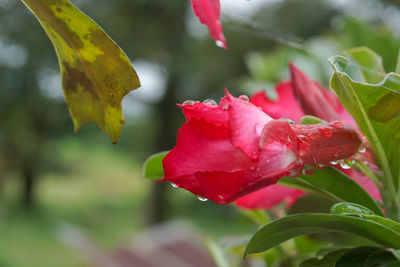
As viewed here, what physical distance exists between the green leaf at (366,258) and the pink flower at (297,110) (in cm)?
6

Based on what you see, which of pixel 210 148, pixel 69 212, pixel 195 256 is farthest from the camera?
pixel 69 212

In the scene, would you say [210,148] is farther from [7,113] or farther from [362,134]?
[7,113]

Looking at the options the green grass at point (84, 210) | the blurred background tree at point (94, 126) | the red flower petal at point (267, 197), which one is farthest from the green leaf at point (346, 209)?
the green grass at point (84, 210)

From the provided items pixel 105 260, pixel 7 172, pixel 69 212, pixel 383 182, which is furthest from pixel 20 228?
pixel 383 182

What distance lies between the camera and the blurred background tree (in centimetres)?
519

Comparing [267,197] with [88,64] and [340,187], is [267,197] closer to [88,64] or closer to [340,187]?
[340,187]

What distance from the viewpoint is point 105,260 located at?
358cm

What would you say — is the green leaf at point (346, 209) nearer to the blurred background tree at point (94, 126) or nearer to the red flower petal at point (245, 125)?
the red flower petal at point (245, 125)

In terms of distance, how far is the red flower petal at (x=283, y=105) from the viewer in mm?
370

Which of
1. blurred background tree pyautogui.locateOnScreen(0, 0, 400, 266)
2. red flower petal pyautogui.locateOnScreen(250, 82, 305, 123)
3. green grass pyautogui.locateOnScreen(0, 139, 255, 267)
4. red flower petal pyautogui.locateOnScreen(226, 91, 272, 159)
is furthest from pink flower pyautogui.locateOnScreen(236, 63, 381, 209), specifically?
green grass pyautogui.locateOnScreen(0, 139, 255, 267)

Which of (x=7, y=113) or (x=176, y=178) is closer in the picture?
(x=176, y=178)

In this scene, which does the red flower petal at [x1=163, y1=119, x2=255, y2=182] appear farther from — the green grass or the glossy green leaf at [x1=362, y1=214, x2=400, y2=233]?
the green grass

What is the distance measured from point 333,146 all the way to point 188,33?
5.92m

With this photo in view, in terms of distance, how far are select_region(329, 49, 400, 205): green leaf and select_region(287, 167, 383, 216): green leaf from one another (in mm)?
22
